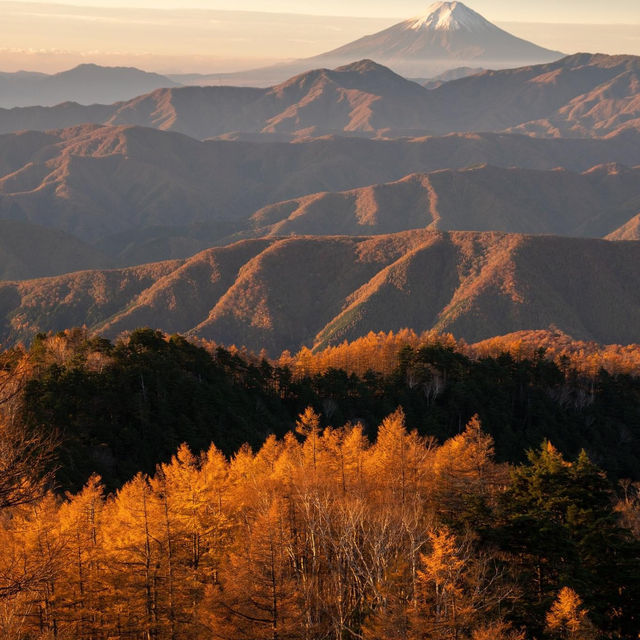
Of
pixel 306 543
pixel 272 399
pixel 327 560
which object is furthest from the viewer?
pixel 272 399

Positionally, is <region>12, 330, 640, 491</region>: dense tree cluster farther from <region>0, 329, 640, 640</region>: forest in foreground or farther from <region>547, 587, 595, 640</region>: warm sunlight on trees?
<region>547, 587, 595, 640</region>: warm sunlight on trees

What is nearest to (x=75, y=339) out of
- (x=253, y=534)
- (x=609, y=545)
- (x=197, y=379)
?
(x=197, y=379)

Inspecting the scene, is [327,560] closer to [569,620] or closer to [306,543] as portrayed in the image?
[306,543]

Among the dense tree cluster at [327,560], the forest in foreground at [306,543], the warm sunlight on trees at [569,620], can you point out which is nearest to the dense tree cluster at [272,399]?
the forest in foreground at [306,543]

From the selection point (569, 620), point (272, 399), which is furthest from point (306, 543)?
point (272, 399)

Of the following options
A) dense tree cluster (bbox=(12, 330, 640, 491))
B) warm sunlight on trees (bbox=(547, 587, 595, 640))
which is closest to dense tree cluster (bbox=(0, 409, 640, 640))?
warm sunlight on trees (bbox=(547, 587, 595, 640))

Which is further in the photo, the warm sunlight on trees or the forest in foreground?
the warm sunlight on trees

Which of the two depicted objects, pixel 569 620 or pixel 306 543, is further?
pixel 306 543

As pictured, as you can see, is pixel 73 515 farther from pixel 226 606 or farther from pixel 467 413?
pixel 467 413
